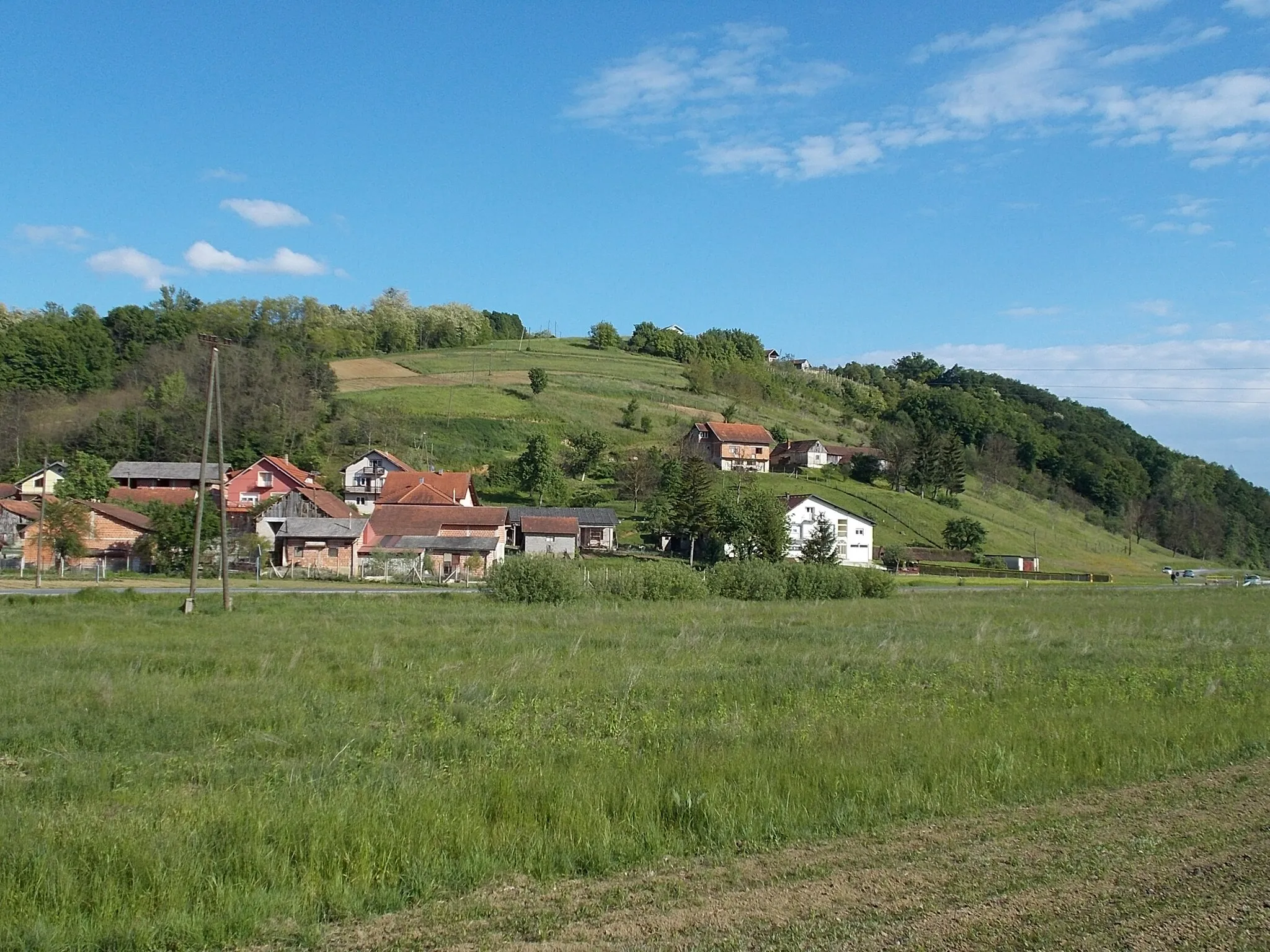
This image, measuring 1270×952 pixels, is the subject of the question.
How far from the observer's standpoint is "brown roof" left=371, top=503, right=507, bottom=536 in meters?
66.8

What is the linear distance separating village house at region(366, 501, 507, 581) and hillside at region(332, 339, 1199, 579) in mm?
13477

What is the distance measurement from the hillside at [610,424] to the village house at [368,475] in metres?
9.39

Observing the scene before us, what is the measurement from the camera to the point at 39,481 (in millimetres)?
75625

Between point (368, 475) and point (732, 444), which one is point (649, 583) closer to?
point (368, 475)

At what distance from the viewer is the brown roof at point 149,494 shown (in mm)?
73062

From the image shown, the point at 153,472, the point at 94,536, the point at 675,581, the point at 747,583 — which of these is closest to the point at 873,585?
the point at 747,583

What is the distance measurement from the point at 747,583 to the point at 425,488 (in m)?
37.8

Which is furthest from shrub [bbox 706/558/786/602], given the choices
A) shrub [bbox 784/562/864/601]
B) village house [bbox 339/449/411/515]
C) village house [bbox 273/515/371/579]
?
village house [bbox 339/449/411/515]

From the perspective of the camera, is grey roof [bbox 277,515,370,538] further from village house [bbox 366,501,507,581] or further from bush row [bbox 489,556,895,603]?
bush row [bbox 489,556,895,603]

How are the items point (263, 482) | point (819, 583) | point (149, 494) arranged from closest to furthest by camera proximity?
point (819, 583) < point (149, 494) < point (263, 482)

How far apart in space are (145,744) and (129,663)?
7.14m

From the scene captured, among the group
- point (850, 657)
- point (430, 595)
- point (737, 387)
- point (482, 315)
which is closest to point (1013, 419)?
point (737, 387)

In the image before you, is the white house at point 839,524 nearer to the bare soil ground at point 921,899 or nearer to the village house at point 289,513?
the village house at point 289,513

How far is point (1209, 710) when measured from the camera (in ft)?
43.7
